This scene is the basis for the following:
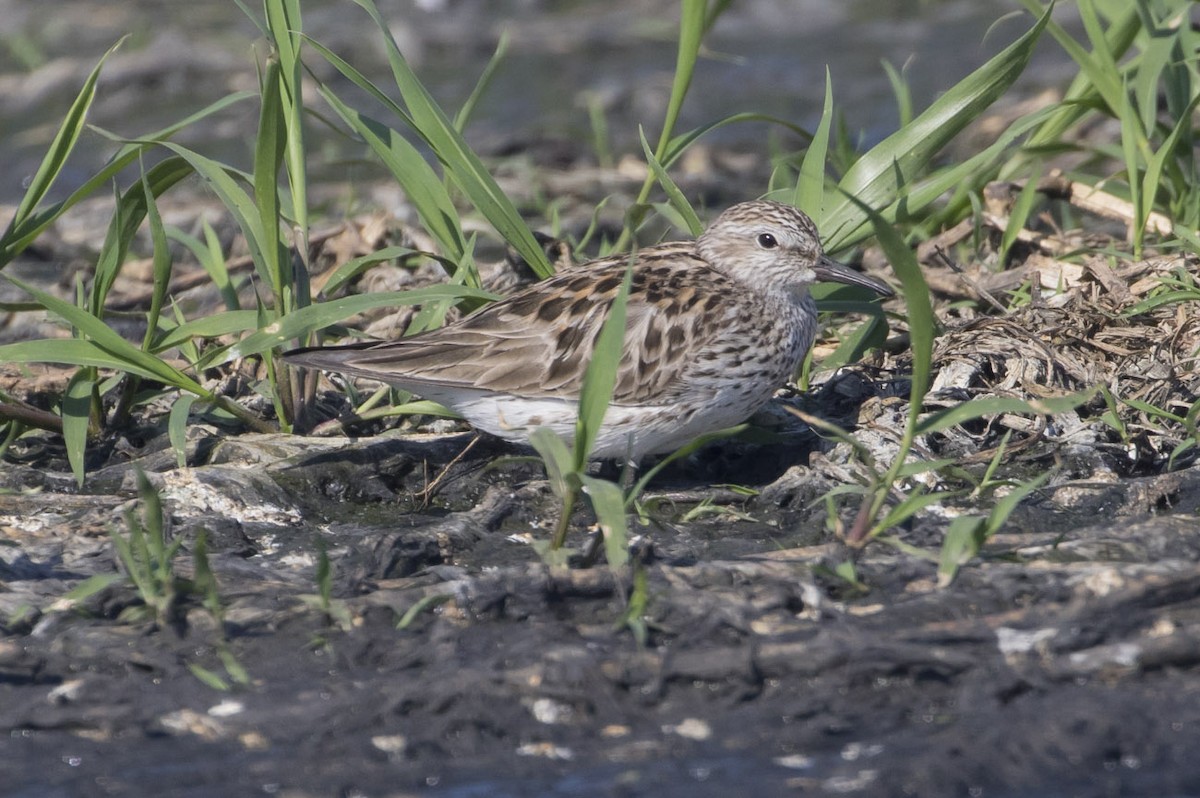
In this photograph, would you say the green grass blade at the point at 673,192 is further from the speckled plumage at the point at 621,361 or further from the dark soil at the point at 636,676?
the dark soil at the point at 636,676

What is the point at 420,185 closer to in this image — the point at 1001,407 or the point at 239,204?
the point at 239,204

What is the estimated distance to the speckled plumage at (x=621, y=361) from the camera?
18.5 feet

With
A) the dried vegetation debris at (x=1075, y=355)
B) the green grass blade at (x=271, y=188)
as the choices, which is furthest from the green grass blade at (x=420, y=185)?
the dried vegetation debris at (x=1075, y=355)

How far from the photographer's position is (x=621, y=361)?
223 inches

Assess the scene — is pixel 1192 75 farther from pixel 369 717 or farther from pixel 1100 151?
pixel 369 717

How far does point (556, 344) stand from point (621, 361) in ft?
0.83

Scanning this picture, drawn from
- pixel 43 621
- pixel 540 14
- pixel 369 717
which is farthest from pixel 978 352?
pixel 540 14

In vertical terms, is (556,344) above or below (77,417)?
above

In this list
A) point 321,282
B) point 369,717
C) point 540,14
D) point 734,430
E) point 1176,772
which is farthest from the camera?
point 540,14

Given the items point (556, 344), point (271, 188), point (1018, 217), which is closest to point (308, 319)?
point (271, 188)

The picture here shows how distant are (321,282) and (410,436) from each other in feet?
5.41

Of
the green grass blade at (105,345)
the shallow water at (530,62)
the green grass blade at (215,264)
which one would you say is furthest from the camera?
the shallow water at (530,62)

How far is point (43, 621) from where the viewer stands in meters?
4.55

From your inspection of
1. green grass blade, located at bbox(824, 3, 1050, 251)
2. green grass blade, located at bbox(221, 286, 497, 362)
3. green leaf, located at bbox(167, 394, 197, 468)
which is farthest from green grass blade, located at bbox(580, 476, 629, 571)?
green grass blade, located at bbox(824, 3, 1050, 251)
